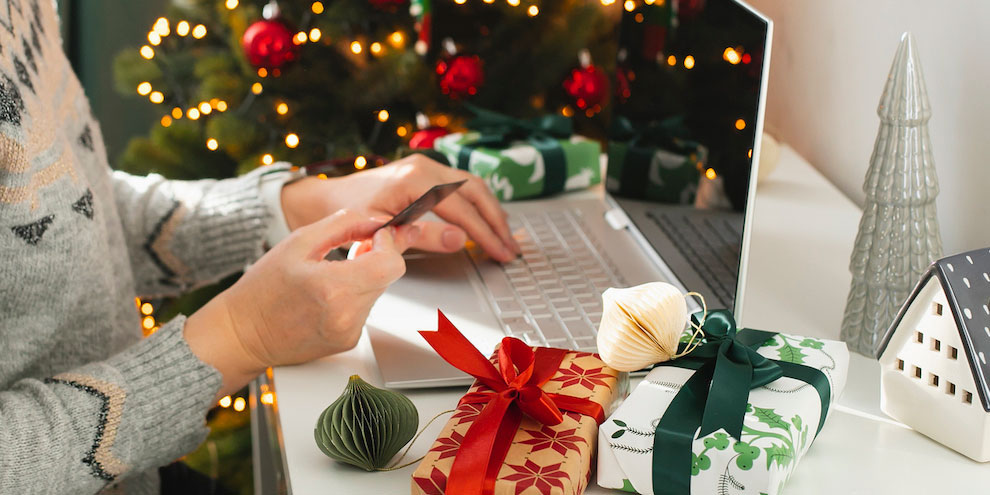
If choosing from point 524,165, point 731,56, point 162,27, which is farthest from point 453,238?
point 162,27

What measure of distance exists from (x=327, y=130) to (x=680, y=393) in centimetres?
100

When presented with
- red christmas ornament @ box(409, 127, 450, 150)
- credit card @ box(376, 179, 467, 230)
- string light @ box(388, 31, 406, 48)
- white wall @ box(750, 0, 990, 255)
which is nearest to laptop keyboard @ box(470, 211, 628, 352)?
credit card @ box(376, 179, 467, 230)

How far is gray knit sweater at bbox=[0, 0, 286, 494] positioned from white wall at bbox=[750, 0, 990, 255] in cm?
71

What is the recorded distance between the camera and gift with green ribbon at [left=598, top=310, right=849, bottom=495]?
0.56 metres

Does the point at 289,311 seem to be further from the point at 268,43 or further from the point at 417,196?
the point at 268,43

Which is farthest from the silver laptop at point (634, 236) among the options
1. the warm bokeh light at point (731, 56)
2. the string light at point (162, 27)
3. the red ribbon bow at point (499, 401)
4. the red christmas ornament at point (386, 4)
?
the string light at point (162, 27)

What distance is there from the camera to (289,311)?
775mm

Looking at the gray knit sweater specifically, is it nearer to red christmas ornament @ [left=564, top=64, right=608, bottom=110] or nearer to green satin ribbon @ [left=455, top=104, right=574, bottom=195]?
green satin ribbon @ [left=455, top=104, right=574, bottom=195]

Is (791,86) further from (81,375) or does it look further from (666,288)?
(81,375)

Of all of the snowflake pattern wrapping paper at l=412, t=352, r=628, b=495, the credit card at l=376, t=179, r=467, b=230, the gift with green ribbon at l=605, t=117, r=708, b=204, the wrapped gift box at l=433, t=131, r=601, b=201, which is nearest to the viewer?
the snowflake pattern wrapping paper at l=412, t=352, r=628, b=495

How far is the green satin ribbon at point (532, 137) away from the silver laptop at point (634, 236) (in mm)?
45

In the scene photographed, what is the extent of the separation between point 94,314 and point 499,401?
461 millimetres

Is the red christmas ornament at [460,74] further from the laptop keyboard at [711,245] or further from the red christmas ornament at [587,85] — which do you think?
the laptop keyboard at [711,245]

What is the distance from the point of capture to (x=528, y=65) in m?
1.48
